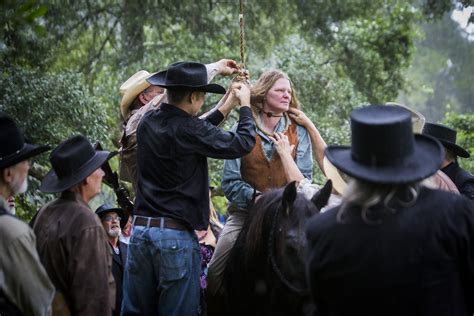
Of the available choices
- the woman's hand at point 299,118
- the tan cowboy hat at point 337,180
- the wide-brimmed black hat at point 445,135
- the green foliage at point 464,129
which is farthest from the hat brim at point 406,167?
the green foliage at point 464,129

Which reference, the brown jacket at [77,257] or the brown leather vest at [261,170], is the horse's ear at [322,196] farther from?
the brown jacket at [77,257]

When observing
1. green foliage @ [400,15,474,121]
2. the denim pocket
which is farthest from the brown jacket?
green foliage @ [400,15,474,121]

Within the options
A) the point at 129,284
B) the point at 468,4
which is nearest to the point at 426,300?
the point at 129,284

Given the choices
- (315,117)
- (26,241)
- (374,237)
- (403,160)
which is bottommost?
(315,117)

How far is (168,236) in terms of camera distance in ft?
20.0

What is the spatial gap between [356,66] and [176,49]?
15.0 ft

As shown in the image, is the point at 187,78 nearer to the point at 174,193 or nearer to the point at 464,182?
the point at 174,193

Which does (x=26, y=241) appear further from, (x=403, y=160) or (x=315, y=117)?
(x=315, y=117)

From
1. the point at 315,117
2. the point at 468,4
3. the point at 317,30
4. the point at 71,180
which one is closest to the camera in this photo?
the point at 71,180

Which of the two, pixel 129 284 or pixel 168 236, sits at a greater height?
pixel 168 236

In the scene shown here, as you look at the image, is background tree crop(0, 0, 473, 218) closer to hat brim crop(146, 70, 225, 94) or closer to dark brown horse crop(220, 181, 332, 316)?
hat brim crop(146, 70, 225, 94)

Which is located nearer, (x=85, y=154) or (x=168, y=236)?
(x=85, y=154)

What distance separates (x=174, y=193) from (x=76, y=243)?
3.46ft

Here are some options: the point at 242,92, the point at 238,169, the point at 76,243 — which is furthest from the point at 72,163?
the point at 238,169
